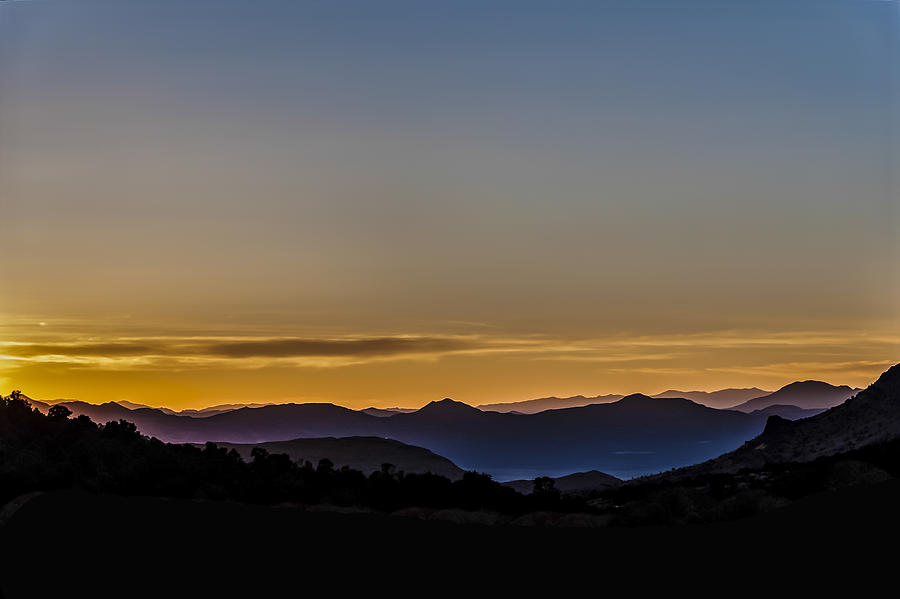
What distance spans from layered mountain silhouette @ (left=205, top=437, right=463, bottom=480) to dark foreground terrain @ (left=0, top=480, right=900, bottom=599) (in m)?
16.6

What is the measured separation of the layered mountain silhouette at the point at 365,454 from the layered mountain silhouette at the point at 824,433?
106ft

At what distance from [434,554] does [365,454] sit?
28.5m

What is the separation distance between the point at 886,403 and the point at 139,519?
223 ft

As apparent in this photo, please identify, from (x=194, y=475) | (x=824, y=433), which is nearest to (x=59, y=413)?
(x=194, y=475)

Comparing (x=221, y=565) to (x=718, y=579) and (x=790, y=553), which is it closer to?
(x=718, y=579)

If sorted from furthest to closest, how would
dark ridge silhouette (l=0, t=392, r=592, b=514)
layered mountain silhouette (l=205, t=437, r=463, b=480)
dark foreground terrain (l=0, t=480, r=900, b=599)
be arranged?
1. layered mountain silhouette (l=205, t=437, r=463, b=480)
2. dark ridge silhouette (l=0, t=392, r=592, b=514)
3. dark foreground terrain (l=0, t=480, r=900, b=599)

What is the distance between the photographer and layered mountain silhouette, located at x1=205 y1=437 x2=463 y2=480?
141 feet

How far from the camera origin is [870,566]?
64.6 feet

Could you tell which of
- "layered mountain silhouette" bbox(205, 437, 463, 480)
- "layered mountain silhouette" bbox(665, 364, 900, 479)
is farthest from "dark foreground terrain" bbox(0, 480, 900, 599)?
"layered mountain silhouette" bbox(665, 364, 900, 479)

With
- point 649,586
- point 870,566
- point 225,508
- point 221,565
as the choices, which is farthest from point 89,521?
point 870,566

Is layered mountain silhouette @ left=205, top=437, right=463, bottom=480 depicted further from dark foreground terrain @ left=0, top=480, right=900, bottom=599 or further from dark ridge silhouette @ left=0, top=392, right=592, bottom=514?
dark foreground terrain @ left=0, top=480, right=900, bottom=599

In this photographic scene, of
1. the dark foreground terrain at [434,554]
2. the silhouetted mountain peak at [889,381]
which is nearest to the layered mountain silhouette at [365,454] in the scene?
the dark foreground terrain at [434,554]

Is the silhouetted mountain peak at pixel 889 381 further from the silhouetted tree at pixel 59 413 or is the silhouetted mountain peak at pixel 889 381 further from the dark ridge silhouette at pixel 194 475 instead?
the silhouetted tree at pixel 59 413

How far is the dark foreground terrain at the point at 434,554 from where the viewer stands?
20.8 m
